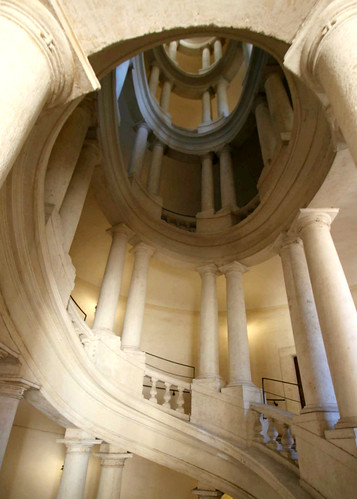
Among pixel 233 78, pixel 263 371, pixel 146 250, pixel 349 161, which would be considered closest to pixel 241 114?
pixel 233 78

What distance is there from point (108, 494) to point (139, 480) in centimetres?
363

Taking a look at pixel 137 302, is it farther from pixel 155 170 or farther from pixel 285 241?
pixel 155 170

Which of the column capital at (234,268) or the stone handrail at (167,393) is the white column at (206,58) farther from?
the stone handrail at (167,393)

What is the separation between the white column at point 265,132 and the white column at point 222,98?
3.46 m

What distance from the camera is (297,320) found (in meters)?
5.91

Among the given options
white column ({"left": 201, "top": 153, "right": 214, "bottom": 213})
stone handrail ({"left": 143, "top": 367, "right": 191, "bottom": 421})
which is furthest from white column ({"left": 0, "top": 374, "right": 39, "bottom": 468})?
white column ({"left": 201, "top": 153, "right": 214, "bottom": 213})

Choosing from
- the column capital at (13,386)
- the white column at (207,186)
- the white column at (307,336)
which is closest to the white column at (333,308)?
the white column at (307,336)

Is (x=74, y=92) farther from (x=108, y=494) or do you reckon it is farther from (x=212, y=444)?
(x=108, y=494)

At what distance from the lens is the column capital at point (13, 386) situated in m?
3.93

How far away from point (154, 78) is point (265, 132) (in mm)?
6873

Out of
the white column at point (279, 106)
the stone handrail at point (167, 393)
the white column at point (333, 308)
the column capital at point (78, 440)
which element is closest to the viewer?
the white column at point (333, 308)

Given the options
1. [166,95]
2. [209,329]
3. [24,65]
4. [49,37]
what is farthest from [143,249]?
[166,95]

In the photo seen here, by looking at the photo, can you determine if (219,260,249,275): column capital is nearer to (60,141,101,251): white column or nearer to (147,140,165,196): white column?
(147,140,165,196): white column

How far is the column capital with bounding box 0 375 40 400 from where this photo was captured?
3.93 meters
